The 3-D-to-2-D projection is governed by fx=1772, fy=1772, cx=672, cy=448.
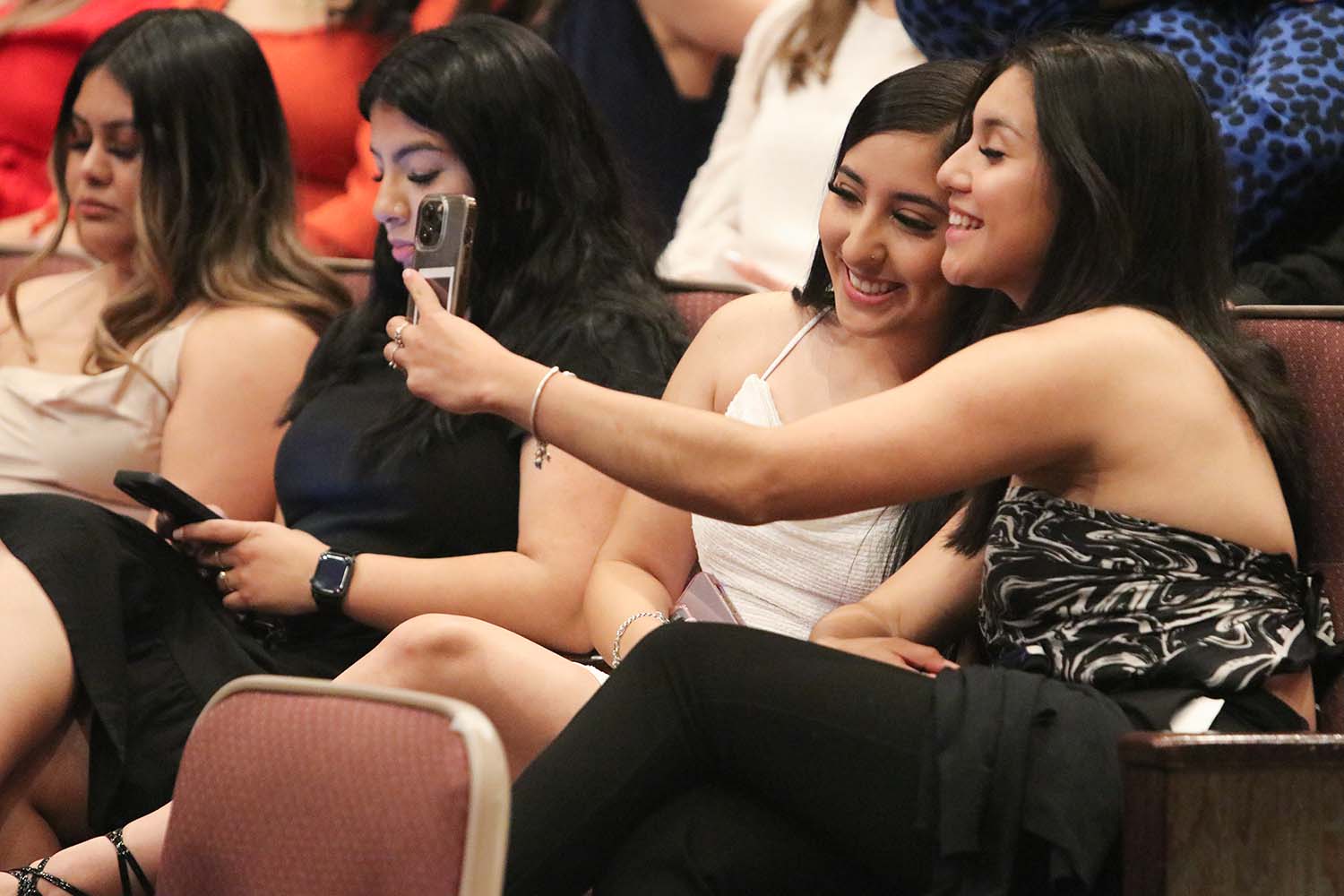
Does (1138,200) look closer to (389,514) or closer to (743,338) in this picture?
(743,338)

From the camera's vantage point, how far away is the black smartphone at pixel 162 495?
2.04 m

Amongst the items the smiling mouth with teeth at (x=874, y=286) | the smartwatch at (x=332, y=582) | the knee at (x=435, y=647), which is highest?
the smiling mouth with teeth at (x=874, y=286)

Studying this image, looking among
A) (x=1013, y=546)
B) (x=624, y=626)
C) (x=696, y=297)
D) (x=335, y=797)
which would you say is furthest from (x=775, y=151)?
(x=335, y=797)

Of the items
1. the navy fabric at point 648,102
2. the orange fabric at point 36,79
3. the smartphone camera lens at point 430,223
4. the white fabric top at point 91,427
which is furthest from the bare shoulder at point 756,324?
the orange fabric at point 36,79

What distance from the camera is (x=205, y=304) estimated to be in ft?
8.07

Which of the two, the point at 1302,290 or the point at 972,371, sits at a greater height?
the point at 972,371

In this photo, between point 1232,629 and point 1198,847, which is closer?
point 1198,847

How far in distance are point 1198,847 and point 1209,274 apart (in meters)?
0.57

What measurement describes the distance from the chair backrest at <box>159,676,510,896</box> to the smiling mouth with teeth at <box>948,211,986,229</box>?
0.72 metres

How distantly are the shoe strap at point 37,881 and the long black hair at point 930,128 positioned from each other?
34.7 inches

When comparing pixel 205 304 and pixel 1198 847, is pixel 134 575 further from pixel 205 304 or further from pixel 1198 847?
pixel 1198 847

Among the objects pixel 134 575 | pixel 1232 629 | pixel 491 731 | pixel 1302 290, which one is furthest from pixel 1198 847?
pixel 134 575

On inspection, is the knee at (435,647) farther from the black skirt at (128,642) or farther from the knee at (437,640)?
the black skirt at (128,642)

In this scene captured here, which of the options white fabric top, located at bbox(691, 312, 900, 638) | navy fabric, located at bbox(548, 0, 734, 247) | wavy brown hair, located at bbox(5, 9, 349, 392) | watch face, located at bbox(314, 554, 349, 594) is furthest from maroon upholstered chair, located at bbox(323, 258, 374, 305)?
white fabric top, located at bbox(691, 312, 900, 638)
